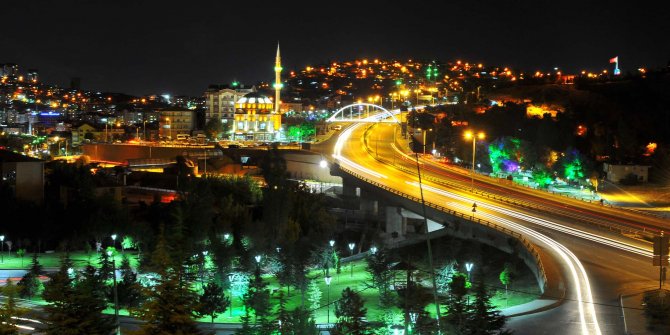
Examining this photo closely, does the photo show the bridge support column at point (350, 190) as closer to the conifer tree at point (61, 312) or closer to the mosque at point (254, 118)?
the conifer tree at point (61, 312)

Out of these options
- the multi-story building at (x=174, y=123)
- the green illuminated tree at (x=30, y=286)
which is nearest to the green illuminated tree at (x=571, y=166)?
the green illuminated tree at (x=30, y=286)

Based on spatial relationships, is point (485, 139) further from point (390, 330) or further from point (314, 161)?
point (390, 330)

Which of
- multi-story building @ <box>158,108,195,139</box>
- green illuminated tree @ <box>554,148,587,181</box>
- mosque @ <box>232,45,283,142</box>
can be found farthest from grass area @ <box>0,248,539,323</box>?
multi-story building @ <box>158,108,195,139</box>

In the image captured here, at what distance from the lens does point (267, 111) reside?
269 feet

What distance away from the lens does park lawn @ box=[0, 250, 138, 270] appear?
25.6 metres

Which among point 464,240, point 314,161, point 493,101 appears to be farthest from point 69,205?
point 493,101

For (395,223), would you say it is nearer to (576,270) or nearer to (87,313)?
(576,270)

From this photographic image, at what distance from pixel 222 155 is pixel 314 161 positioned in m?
8.95

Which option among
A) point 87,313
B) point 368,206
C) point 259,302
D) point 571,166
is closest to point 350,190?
point 368,206

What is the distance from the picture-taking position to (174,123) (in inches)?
3440

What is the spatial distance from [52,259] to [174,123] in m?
61.5

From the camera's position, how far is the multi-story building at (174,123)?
86.6 metres

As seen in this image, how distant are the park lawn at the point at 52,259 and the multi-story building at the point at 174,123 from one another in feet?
191

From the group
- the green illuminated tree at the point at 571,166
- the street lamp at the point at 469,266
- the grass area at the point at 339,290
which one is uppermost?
the green illuminated tree at the point at 571,166
